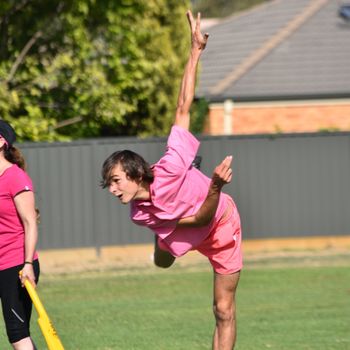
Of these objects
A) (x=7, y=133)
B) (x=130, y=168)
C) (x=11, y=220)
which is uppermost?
(x=7, y=133)

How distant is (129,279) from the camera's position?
593 inches

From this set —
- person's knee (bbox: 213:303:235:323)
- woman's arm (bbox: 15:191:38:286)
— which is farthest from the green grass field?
woman's arm (bbox: 15:191:38:286)

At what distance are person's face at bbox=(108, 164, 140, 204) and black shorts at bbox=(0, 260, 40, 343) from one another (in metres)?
0.69

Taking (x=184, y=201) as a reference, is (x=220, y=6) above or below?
below

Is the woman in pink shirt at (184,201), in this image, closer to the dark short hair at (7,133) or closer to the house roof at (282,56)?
the dark short hair at (7,133)

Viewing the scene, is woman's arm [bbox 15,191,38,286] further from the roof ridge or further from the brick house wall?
the roof ridge

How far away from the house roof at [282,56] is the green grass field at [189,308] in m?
8.07

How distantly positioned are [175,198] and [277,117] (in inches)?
659

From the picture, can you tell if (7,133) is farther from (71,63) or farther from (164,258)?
(71,63)

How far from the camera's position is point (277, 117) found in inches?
920

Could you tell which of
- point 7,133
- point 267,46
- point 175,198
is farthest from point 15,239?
point 267,46

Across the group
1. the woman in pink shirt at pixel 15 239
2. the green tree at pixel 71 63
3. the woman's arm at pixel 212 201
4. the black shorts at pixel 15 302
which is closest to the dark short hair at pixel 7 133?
the woman in pink shirt at pixel 15 239

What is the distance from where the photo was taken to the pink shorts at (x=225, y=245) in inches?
284

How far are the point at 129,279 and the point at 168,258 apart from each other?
25.6 ft
